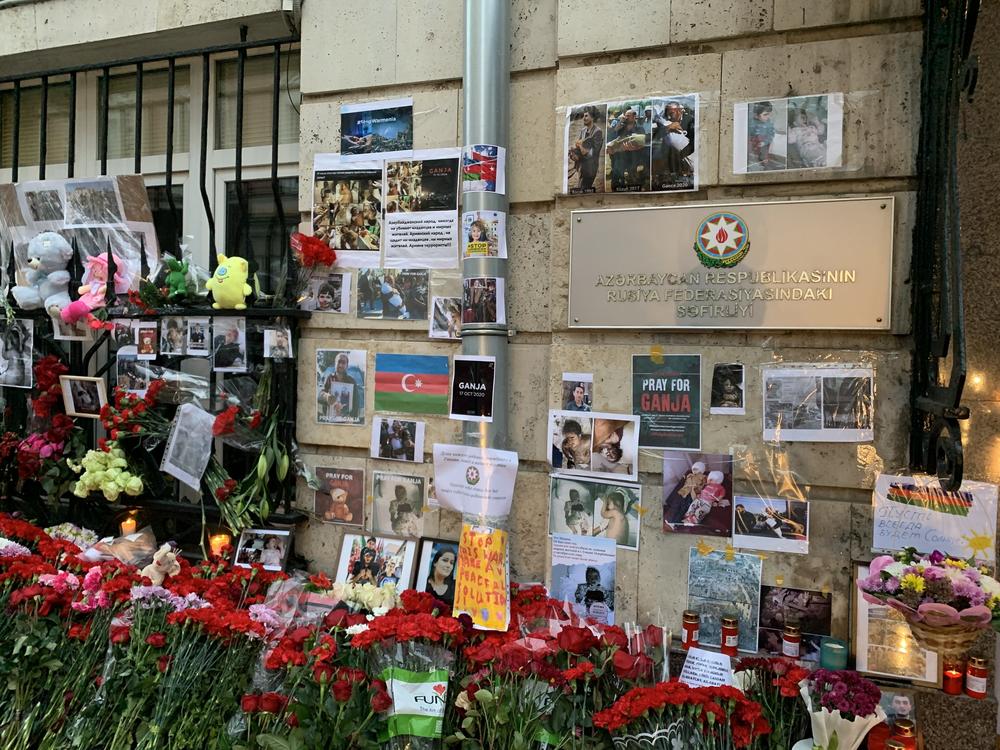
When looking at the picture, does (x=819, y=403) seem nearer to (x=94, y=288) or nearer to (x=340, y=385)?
(x=340, y=385)

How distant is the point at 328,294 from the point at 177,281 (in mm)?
771

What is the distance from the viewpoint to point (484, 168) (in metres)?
2.94

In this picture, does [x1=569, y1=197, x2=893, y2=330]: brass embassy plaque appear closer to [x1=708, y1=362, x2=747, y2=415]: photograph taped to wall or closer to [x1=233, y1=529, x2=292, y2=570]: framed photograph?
[x1=708, y1=362, x2=747, y2=415]: photograph taped to wall

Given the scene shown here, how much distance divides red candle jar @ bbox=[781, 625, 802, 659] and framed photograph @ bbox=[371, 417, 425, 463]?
1546 millimetres

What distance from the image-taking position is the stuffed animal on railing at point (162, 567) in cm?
315

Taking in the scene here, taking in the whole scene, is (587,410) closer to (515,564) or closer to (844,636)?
(515,564)

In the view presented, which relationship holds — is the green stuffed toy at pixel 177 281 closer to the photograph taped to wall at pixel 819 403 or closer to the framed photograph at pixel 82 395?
the framed photograph at pixel 82 395

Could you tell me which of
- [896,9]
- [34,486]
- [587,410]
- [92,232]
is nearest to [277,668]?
[587,410]

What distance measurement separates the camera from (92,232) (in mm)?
3928

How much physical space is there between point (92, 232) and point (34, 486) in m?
1.37

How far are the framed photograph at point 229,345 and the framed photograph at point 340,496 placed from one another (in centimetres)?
62

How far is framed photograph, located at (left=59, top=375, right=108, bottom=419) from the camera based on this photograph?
12.1 feet

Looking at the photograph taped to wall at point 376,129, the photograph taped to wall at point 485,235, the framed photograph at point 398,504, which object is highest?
the photograph taped to wall at point 376,129

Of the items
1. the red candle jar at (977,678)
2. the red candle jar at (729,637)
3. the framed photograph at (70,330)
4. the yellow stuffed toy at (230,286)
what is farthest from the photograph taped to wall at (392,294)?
the red candle jar at (977,678)
